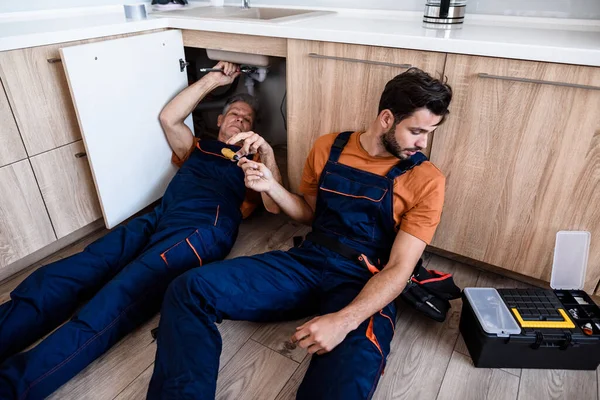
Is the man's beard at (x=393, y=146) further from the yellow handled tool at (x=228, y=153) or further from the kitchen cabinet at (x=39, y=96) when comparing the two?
the kitchen cabinet at (x=39, y=96)

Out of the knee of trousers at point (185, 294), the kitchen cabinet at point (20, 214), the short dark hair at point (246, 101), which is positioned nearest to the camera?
the knee of trousers at point (185, 294)

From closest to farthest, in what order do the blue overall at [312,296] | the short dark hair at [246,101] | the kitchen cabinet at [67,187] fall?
the blue overall at [312,296] < the kitchen cabinet at [67,187] < the short dark hair at [246,101]

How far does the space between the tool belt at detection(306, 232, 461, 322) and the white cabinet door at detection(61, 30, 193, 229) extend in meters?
0.84

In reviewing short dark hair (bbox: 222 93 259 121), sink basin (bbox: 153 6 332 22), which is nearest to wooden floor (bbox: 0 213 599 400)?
short dark hair (bbox: 222 93 259 121)

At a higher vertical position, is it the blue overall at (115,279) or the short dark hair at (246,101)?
the short dark hair at (246,101)

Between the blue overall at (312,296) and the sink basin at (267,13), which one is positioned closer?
the blue overall at (312,296)

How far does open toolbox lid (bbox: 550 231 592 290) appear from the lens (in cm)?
138

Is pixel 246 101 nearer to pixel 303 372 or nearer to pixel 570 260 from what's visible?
pixel 303 372

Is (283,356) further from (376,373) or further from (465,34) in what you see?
(465,34)

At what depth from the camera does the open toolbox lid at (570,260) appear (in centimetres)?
138

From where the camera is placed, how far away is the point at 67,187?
66.7 inches

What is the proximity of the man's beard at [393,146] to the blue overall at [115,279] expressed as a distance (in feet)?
2.32

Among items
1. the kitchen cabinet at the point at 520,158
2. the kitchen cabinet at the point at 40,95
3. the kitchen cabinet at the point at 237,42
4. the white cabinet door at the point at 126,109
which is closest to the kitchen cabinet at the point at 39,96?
the kitchen cabinet at the point at 40,95

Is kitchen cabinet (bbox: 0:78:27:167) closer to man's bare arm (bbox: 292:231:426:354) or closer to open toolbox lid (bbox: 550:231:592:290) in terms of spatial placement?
man's bare arm (bbox: 292:231:426:354)
